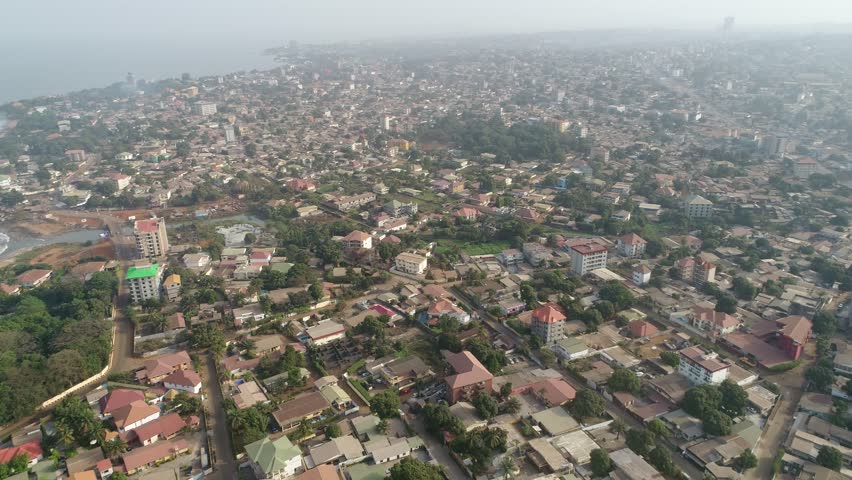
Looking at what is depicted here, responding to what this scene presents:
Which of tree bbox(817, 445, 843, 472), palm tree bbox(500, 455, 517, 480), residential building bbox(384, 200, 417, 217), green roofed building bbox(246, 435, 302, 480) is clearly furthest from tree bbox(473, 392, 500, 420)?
residential building bbox(384, 200, 417, 217)

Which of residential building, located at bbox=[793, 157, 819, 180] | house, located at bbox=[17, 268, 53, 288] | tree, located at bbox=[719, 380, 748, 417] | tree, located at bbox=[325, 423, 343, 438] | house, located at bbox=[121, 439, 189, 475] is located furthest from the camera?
residential building, located at bbox=[793, 157, 819, 180]

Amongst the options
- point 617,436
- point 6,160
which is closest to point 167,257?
point 617,436

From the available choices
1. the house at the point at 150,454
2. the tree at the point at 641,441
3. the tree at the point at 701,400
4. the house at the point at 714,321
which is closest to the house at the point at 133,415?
the house at the point at 150,454

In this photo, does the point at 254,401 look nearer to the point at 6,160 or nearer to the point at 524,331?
the point at 524,331

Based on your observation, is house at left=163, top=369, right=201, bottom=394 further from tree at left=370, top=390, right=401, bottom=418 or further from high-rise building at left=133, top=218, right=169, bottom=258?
high-rise building at left=133, top=218, right=169, bottom=258

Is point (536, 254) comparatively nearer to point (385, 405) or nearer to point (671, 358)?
point (671, 358)

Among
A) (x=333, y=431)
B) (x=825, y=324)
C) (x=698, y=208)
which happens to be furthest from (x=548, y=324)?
(x=698, y=208)
